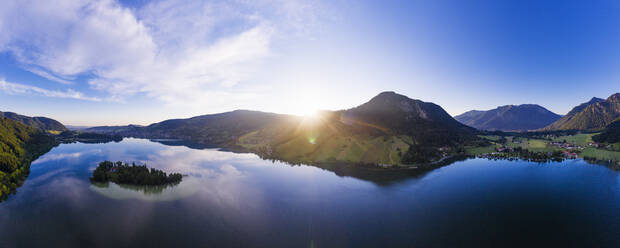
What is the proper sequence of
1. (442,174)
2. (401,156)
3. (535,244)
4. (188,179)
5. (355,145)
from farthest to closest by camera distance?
(355,145) < (401,156) < (442,174) < (188,179) < (535,244)

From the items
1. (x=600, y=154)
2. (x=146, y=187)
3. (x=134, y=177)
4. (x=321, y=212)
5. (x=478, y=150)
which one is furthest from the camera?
(x=478, y=150)

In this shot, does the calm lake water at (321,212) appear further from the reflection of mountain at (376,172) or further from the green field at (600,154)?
the green field at (600,154)

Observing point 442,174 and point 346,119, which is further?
point 346,119

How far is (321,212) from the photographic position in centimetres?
4675

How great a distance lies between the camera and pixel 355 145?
115375mm

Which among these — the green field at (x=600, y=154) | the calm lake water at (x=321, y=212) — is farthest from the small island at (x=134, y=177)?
the green field at (x=600, y=154)

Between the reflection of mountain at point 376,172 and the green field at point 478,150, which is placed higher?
the green field at point 478,150

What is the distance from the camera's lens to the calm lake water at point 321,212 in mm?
35906

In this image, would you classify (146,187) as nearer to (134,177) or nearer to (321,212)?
(134,177)

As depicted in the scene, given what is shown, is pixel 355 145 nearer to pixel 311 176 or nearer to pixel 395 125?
pixel 311 176

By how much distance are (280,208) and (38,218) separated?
48945 mm

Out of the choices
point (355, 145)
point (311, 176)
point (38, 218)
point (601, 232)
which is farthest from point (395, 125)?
point (38, 218)

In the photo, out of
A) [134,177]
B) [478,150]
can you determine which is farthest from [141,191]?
[478,150]

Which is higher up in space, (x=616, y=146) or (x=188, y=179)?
(x=616, y=146)
